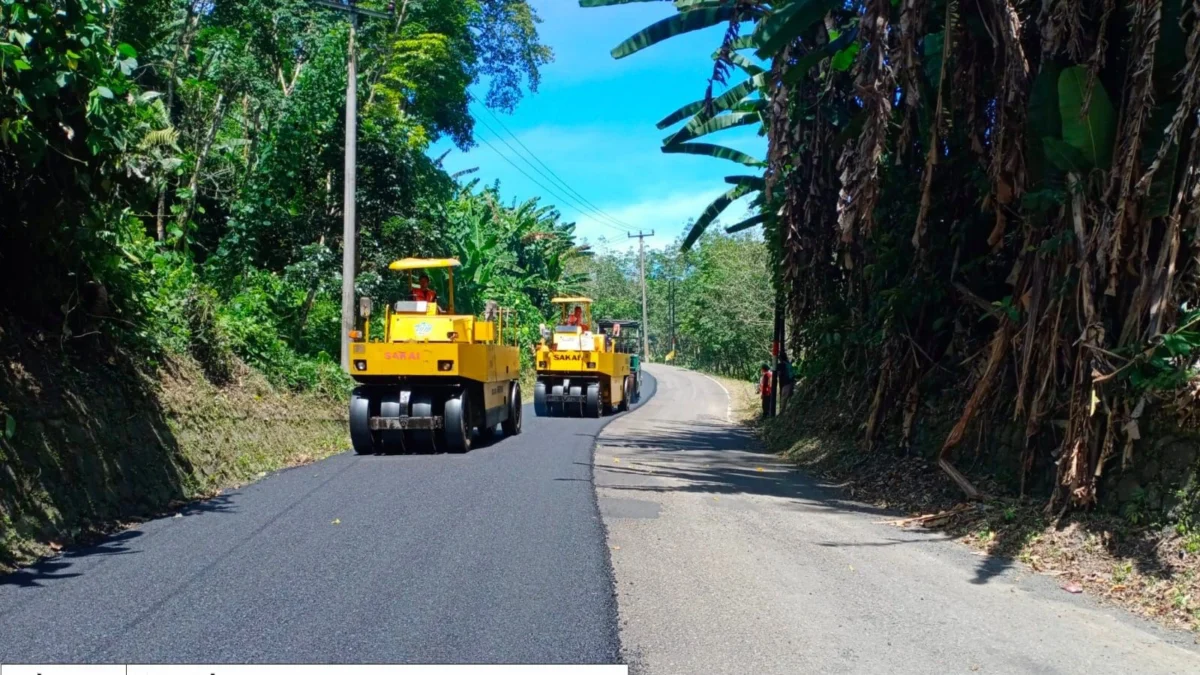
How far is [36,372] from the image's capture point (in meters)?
8.69

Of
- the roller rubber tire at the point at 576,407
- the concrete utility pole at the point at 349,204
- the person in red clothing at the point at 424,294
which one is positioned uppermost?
the concrete utility pole at the point at 349,204

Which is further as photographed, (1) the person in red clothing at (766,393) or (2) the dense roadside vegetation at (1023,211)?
(1) the person in red clothing at (766,393)

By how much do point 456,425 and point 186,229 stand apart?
24.9 ft

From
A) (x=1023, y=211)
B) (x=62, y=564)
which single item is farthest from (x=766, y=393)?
(x=62, y=564)

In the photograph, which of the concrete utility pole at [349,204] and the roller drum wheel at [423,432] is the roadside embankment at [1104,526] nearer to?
the roller drum wheel at [423,432]

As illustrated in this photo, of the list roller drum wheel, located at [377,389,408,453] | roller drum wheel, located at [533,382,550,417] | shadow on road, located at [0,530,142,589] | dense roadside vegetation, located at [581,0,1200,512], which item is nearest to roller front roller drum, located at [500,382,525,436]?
roller drum wheel, located at [377,389,408,453]

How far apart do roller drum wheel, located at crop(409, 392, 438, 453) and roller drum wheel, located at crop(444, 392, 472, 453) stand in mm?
268

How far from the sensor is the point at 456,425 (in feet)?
47.0

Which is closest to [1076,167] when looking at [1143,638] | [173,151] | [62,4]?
[1143,638]

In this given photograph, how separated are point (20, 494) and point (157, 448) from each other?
2.62 meters

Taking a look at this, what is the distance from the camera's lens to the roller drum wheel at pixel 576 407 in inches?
961

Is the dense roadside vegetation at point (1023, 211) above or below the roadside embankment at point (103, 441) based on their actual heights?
above

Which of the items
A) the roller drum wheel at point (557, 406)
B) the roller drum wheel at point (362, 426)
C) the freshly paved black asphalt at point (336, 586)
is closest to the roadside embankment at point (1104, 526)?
the freshly paved black asphalt at point (336, 586)

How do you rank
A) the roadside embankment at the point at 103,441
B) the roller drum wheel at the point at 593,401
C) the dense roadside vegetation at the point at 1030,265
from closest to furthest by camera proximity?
the dense roadside vegetation at the point at 1030,265 → the roadside embankment at the point at 103,441 → the roller drum wheel at the point at 593,401
